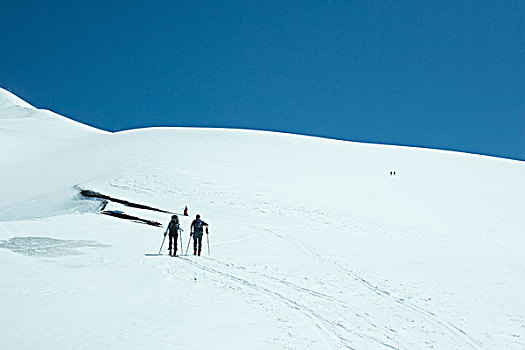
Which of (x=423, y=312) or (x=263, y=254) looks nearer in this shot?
(x=423, y=312)

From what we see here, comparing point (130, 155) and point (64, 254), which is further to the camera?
point (130, 155)

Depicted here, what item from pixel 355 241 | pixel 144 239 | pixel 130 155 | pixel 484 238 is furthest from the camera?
pixel 130 155

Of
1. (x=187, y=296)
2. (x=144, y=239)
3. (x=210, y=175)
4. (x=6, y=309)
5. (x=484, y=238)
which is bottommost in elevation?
(x=6, y=309)

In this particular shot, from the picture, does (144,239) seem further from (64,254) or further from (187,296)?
(187,296)

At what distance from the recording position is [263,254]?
15094 mm

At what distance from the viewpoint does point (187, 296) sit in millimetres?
10078

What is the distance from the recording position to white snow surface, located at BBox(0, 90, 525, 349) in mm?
8266

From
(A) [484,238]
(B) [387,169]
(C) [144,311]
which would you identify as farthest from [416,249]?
(B) [387,169]

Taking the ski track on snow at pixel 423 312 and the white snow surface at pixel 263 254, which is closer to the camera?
the white snow surface at pixel 263 254

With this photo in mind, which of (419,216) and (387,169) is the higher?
(387,169)

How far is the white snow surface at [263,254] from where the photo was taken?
8266mm

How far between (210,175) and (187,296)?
20838 millimetres

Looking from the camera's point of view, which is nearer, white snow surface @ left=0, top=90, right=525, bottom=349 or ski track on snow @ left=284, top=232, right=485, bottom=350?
white snow surface @ left=0, top=90, right=525, bottom=349

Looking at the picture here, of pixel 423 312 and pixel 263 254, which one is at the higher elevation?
pixel 263 254
